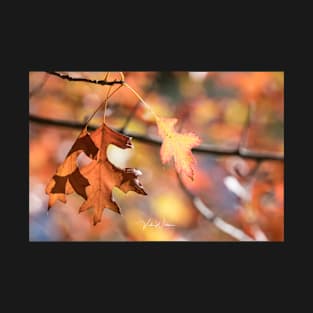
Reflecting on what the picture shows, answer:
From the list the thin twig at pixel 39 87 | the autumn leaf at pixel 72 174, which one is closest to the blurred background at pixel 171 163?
the thin twig at pixel 39 87

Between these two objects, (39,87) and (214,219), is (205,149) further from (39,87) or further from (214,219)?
(39,87)

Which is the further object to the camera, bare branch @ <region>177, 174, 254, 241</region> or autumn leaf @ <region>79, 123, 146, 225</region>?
bare branch @ <region>177, 174, 254, 241</region>

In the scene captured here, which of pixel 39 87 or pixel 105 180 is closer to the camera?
pixel 105 180

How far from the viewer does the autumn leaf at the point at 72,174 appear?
184 cm

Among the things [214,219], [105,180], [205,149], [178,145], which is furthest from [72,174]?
[214,219]

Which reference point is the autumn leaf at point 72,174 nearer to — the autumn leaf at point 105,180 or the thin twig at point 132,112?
the autumn leaf at point 105,180

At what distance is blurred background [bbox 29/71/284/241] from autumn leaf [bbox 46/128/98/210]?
1.32ft

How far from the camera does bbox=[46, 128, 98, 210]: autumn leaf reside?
1843 mm

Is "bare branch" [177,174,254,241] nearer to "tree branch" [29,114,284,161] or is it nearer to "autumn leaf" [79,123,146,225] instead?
"tree branch" [29,114,284,161]

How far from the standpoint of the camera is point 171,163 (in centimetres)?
254

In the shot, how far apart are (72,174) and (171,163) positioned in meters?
0.65
